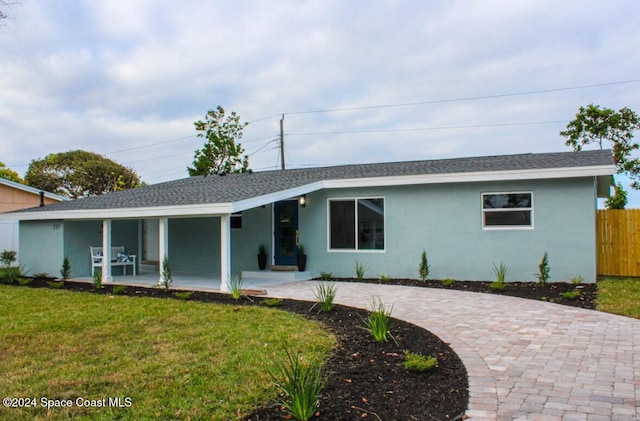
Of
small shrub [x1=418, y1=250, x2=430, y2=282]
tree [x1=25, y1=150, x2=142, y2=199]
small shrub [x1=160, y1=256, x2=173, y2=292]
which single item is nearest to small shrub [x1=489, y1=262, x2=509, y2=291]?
small shrub [x1=418, y1=250, x2=430, y2=282]

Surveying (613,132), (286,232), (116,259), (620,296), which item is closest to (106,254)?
(116,259)

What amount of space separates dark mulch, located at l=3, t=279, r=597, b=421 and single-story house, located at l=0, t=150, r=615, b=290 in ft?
16.5

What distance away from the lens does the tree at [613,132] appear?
21266 mm

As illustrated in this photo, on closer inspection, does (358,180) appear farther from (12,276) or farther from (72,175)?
(72,175)

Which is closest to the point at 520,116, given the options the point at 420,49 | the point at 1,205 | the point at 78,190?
the point at 420,49

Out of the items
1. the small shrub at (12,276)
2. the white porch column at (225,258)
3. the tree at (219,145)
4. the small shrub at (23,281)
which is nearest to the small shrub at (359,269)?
the white porch column at (225,258)

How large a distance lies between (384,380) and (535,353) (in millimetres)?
2033

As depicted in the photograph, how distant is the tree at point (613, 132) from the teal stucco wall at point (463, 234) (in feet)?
42.8

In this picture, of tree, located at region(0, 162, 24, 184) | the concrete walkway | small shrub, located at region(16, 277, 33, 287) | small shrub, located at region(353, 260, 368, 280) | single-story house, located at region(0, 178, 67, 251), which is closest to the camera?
the concrete walkway

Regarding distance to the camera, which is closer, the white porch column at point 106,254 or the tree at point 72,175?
the white porch column at point 106,254

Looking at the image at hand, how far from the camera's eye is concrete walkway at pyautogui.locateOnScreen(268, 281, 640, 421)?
372 centimetres

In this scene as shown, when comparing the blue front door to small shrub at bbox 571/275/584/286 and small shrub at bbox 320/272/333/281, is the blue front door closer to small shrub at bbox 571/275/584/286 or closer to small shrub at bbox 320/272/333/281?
small shrub at bbox 320/272/333/281

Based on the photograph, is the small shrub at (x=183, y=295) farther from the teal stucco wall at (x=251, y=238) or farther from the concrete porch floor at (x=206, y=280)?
the teal stucco wall at (x=251, y=238)

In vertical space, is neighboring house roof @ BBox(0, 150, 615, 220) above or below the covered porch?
above
